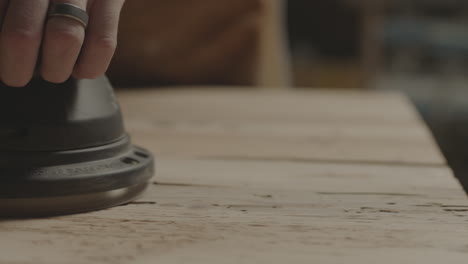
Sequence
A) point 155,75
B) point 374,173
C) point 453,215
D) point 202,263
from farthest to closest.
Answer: point 155,75 → point 374,173 → point 453,215 → point 202,263

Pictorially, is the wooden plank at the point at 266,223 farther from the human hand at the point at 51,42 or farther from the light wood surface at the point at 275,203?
the human hand at the point at 51,42

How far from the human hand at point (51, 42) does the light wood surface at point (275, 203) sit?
0.34 ft

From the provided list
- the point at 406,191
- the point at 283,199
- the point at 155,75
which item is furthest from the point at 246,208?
the point at 155,75

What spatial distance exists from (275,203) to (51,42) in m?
0.21

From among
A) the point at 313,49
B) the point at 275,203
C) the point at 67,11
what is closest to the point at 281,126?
the point at 275,203

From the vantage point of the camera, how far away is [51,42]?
1.51 ft

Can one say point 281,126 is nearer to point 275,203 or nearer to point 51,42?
point 275,203

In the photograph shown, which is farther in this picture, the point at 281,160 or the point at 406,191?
the point at 281,160

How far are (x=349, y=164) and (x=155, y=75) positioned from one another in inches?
28.7

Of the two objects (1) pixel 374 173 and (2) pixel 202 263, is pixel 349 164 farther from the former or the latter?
(2) pixel 202 263

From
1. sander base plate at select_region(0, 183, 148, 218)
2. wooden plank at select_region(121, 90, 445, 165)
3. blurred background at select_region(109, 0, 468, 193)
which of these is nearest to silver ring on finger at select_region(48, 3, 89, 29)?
sander base plate at select_region(0, 183, 148, 218)

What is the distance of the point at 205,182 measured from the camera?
605 millimetres

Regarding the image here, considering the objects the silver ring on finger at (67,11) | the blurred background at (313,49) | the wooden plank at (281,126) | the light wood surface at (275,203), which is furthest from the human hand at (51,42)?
the blurred background at (313,49)

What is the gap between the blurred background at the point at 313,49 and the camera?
1.35 m
